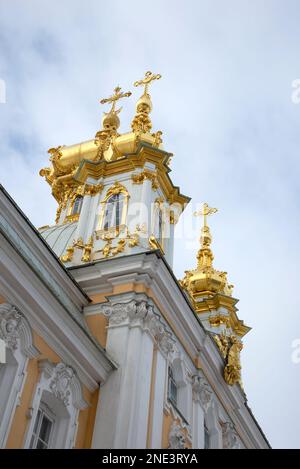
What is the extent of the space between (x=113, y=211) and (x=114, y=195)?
84 centimetres

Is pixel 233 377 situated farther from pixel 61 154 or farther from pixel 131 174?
pixel 61 154

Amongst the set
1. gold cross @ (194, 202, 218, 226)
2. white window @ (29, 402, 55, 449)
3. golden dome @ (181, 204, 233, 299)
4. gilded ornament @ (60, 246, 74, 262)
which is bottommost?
white window @ (29, 402, 55, 449)

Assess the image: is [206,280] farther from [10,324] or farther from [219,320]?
[10,324]

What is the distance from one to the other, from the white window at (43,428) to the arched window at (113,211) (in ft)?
22.6

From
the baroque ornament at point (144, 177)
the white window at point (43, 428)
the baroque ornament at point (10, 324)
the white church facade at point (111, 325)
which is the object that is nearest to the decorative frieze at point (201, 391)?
the white church facade at point (111, 325)

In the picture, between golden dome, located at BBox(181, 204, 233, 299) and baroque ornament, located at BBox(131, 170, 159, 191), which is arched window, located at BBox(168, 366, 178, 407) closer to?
baroque ornament, located at BBox(131, 170, 159, 191)

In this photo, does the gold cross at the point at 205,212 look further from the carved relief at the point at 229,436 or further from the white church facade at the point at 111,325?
the carved relief at the point at 229,436

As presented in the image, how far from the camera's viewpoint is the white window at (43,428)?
435 inches

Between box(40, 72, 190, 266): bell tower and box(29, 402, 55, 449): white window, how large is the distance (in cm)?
533

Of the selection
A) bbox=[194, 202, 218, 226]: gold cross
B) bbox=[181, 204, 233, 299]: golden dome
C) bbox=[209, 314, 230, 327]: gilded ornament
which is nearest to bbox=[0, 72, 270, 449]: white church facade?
bbox=[209, 314, 230, 327]: gilded ornament

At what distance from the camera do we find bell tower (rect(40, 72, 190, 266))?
17031mm

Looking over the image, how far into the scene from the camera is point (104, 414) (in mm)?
12195

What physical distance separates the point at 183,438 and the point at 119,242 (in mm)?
5250

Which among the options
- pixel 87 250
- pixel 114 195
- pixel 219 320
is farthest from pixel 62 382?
pixel 219 320
